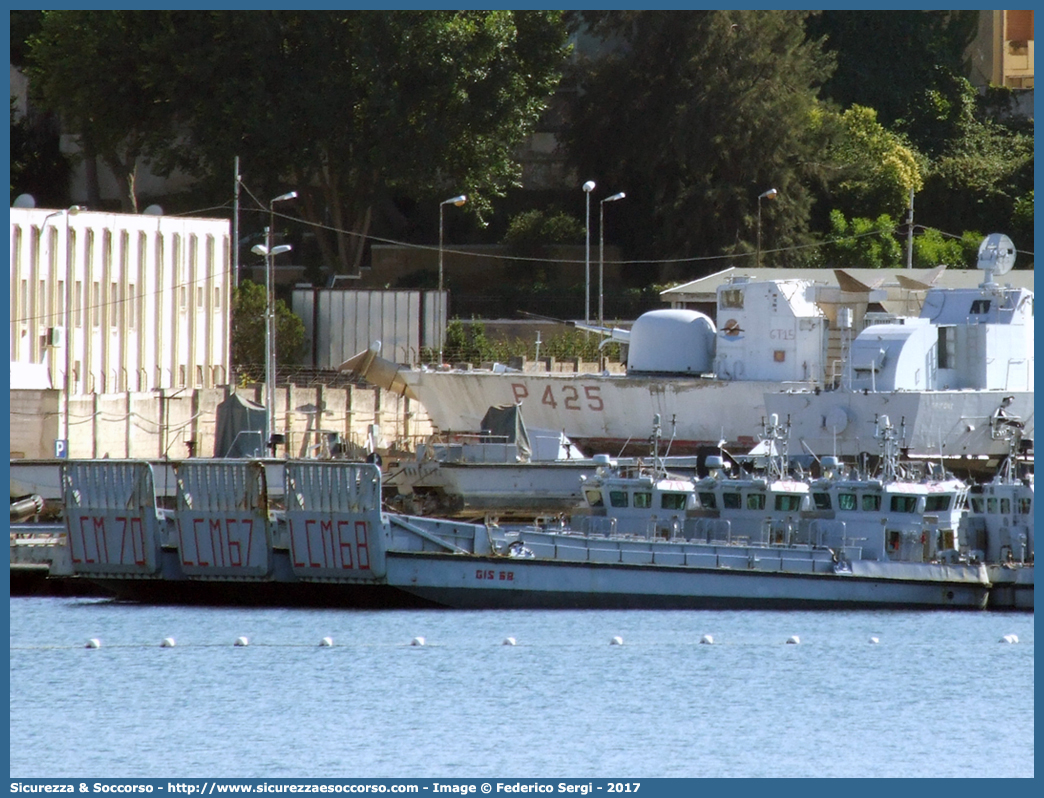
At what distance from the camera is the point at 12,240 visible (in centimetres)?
5609

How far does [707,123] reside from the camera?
7494 centimetres

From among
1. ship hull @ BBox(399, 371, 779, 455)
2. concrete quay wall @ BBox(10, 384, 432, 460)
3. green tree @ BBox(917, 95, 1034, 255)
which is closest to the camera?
concrete quay wall @ BBox(10, 384, 432, 460)

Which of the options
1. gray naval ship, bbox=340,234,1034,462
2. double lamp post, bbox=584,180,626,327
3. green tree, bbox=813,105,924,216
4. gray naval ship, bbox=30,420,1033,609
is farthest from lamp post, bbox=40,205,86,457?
green tree, bbox=813,105,924,216

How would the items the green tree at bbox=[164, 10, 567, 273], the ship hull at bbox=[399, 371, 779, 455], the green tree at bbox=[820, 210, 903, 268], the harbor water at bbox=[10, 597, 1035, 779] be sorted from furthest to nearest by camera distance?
the green tree at bbox=[820, 210, 903, 268] → the green tree at bbox=[164, 10, 567, 273] → the ship hull at bbox=[399, 371, 779, 455] → the harbor water at bbox=[10, 597, 1035, 779]

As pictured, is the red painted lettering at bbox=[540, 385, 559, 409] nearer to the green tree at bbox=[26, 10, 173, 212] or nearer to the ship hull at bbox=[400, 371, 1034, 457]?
the ship hull at bbox=[400, 371, 1034, 457]

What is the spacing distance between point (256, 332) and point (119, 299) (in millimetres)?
8516

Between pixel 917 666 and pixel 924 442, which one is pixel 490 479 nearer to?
pixel 924 442

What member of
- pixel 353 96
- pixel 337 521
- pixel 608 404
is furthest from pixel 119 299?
pixel 337 521

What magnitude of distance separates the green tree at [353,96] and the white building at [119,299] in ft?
21.6

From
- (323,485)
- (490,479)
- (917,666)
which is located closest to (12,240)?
(490,479)

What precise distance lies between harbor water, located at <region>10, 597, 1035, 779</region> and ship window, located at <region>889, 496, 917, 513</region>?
2019mm

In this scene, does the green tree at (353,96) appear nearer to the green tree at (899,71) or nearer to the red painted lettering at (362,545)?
the green tree at (899,71)

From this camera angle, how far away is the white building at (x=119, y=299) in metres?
56.7

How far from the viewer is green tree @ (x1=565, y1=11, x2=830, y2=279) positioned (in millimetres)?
75000
